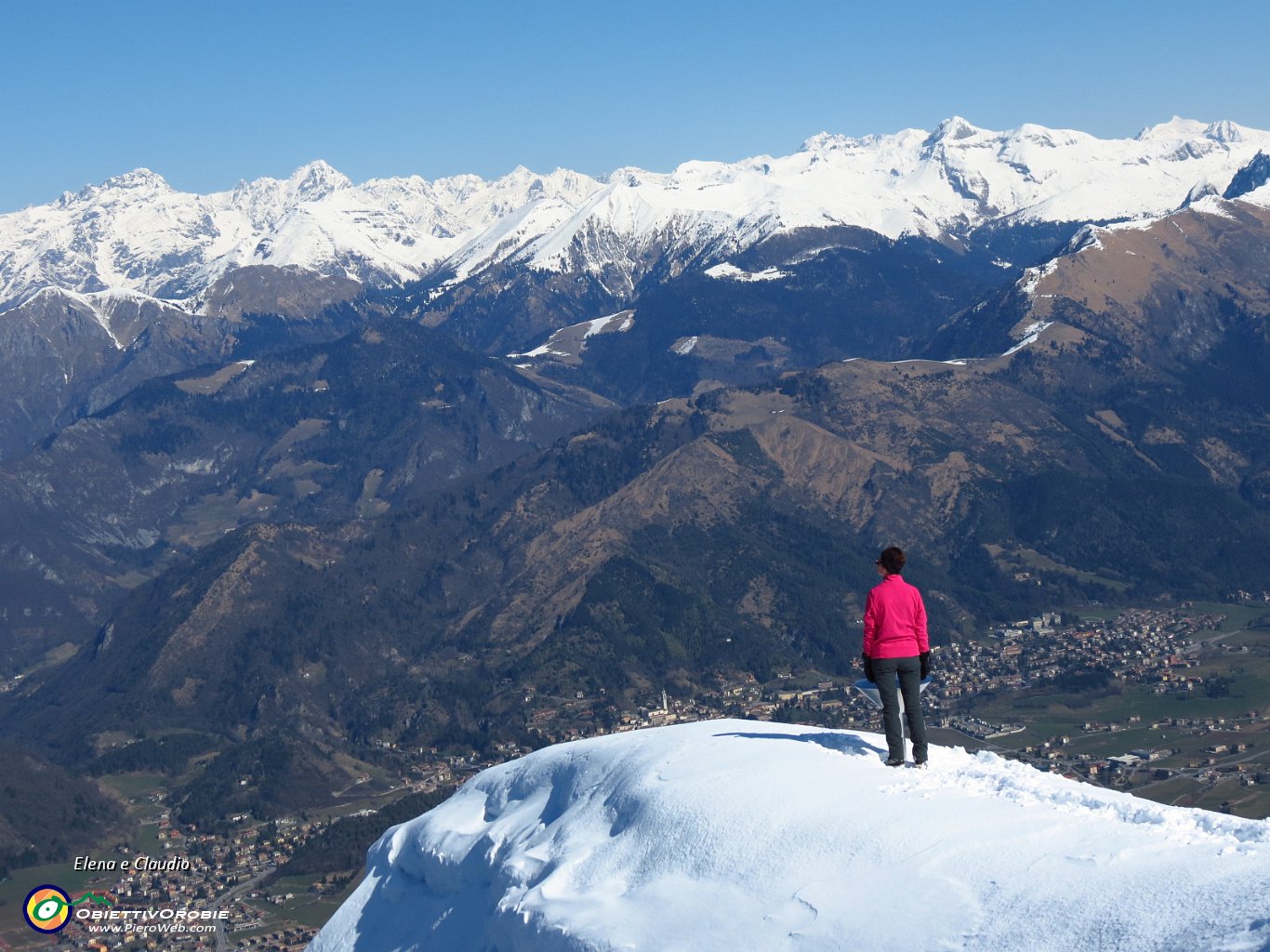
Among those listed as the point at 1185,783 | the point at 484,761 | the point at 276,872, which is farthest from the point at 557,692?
the point at 1185,783

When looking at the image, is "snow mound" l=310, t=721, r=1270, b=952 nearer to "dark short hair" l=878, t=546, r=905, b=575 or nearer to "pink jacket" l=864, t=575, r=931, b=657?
"pink jacket" l=864, t=575, r=931, b=657

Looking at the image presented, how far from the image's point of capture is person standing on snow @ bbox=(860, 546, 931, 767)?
2503cm

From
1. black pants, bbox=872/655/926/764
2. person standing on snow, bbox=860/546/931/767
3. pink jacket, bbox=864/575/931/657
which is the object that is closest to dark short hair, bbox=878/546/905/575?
person standing on snow, bbox=860/546/931/767

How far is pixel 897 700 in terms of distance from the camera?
998 inches

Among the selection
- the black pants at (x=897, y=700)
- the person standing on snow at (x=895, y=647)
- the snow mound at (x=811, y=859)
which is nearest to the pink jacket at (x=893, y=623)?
the person standing on snow at (x=895, y=647)

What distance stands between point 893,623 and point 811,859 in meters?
5.32

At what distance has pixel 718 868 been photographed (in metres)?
21.9

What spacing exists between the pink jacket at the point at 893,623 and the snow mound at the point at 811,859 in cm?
191

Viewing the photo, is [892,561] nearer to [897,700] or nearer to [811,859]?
[897,700]

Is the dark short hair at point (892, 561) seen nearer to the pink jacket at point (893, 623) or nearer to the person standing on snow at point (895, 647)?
the person standing on snow at point (895, 647)

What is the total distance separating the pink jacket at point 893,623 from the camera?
82.6 ft

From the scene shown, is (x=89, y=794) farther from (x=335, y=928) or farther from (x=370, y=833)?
(x=335, y=928)

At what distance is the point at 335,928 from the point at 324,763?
147670 millimetres

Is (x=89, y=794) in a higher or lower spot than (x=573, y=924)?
lower
